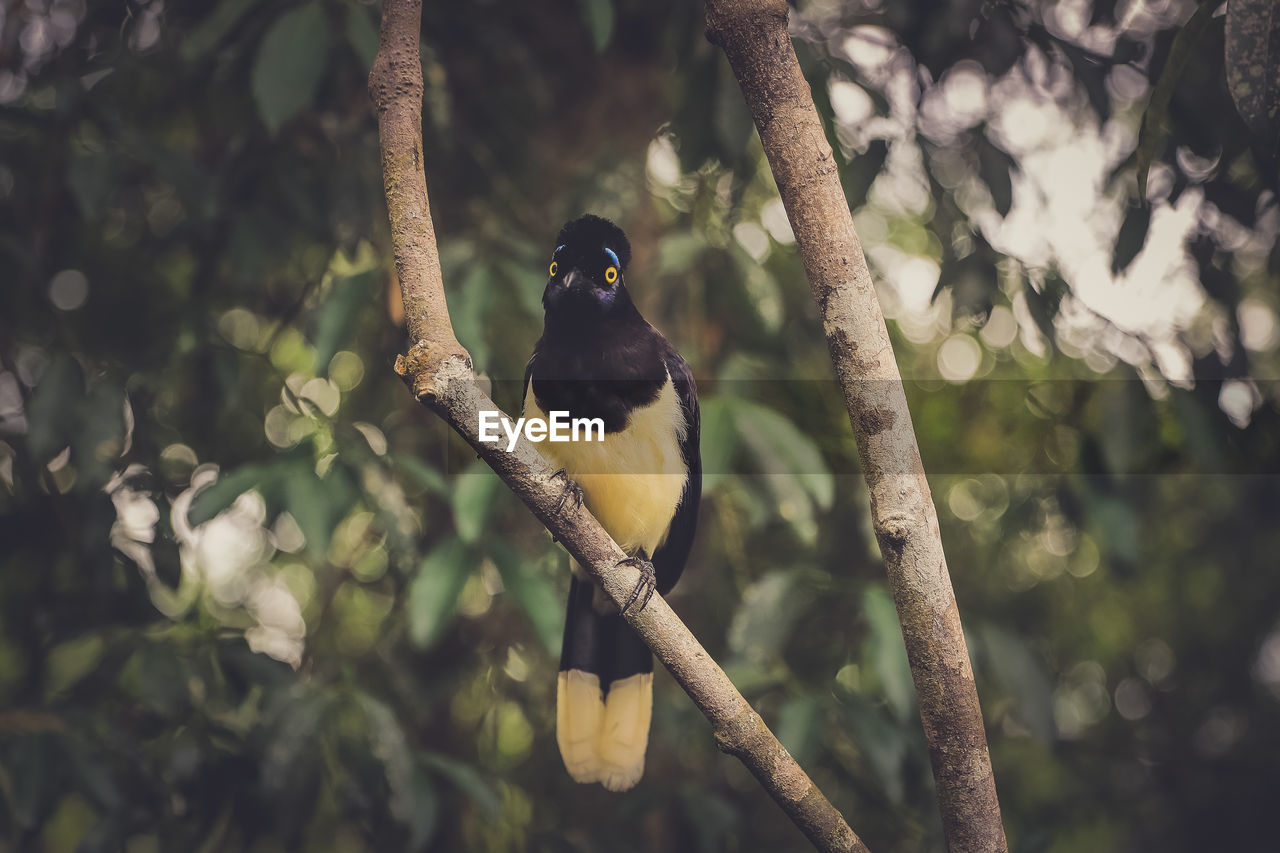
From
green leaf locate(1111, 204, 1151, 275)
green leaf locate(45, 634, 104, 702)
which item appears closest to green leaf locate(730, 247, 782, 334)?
green leaf locate(1111, 204, 1151, 275)

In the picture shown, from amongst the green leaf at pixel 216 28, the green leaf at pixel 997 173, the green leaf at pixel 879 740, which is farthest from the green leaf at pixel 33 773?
the green leaf at pixel 997 173

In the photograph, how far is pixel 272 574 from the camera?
202 centimetres

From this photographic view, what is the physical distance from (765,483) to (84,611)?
113 centimetres

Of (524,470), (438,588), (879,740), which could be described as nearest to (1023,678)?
(879,740)

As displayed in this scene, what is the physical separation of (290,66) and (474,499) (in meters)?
0.60

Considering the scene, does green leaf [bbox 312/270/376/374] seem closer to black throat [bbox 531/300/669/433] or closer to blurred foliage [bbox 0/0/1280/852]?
blurred foliage [bbox 0/0/1280/852]

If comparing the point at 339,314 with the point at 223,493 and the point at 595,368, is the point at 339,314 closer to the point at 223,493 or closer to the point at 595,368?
the point at 223,493

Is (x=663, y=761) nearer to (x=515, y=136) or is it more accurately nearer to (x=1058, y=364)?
(x=1058, y=364)

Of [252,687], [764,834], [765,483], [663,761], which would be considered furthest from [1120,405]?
[252,687]

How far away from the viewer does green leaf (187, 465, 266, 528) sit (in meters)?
1.25

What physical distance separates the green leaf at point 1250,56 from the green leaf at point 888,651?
69 cm

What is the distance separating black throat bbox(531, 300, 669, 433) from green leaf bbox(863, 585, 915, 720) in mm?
473

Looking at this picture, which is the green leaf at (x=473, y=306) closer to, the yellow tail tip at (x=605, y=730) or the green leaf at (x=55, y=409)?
the yellow tail tip at (x=605, y=730)

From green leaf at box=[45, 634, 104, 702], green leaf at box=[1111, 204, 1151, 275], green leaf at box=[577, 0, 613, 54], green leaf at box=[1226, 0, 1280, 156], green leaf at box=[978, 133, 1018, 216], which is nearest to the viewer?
green leaf at box=[1226, 0, 1280, 156]
